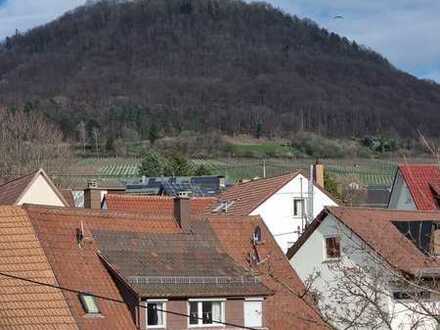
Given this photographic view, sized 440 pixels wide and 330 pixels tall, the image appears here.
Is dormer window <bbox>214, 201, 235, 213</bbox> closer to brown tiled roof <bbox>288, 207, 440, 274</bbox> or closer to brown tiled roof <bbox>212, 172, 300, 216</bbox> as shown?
brown tiled roof <bbox>212, 172, 300, 216</bbox>

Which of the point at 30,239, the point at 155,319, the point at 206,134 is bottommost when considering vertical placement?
the point at 155,319

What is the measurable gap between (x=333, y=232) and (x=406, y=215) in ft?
10.1

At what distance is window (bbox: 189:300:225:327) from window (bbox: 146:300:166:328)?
33.7 inches

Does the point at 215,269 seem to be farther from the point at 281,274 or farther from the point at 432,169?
the point at 432,169

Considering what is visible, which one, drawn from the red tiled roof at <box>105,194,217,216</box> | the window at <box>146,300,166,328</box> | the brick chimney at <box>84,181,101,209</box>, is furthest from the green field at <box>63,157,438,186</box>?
the window at <box>146,300,166,328</box>

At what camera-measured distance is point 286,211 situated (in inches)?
2088

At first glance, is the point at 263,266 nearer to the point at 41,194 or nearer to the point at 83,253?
the point at 83,253

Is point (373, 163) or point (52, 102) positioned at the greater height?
point (52, 102)

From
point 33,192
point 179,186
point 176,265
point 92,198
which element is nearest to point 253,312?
point 176,265

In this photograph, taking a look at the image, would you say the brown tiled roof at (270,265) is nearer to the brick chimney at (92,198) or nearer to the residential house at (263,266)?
the residential house at (263,266)

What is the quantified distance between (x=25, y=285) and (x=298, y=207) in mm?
23453

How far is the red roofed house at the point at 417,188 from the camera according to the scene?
53969 mm

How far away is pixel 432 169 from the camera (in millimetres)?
56250

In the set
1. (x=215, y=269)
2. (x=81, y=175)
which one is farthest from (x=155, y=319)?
(x=81, y=175)
